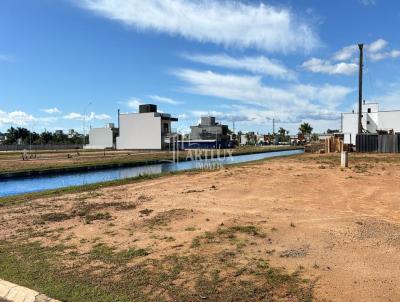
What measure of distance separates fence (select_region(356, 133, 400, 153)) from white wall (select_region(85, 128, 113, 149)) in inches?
3103

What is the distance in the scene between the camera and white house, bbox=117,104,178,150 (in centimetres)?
9450

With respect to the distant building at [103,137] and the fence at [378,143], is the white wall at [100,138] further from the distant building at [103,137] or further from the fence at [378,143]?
the fence at [378,143]

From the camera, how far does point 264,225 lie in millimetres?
→ 8953

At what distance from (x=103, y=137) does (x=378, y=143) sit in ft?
276

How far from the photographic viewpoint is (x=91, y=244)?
8.02m

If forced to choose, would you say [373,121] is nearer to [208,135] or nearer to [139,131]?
[208,135]

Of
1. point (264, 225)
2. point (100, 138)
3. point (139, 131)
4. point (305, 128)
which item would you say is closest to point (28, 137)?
point (100, 138)

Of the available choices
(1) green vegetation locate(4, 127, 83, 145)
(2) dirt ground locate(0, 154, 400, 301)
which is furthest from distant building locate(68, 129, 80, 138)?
(2) dirt ground locate(0, 154, 400, 301)

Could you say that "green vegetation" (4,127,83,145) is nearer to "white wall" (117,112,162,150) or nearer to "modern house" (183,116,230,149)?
"white wall" (117,112,162,150)

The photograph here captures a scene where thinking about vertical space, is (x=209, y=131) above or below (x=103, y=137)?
above

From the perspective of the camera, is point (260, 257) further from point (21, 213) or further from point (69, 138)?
point (69, 138)

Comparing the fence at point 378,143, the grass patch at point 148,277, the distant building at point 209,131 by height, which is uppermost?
the distant building at point 209,131

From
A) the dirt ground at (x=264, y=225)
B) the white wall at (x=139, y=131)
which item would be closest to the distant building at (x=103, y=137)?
the white wall at (x=139, y=131)

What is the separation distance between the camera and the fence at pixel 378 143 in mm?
41219
